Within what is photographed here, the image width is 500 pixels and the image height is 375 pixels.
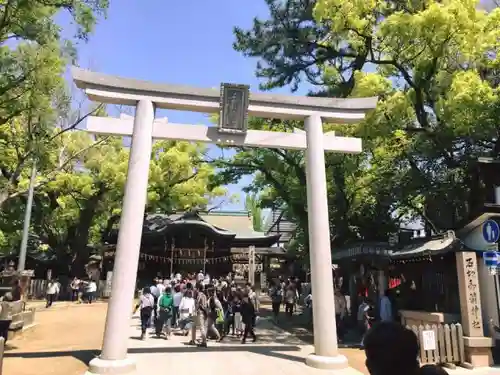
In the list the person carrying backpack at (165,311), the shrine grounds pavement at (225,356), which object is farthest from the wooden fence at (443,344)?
the person carrying backpack at (165,311)

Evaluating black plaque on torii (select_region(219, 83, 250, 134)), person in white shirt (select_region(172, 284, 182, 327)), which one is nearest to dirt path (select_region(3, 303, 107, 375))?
person in white shirt (select_region(172, 284, 182, 327))

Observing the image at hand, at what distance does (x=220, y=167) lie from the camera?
18.4 metres

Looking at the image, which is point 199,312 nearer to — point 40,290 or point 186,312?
point 186,312

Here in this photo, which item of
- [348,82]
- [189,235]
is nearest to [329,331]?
[348,82]

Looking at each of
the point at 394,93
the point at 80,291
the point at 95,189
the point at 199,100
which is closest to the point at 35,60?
the point at 199,100

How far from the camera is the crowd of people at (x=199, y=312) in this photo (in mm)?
12047

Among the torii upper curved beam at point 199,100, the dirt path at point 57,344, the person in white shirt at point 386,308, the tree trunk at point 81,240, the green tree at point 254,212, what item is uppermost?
Answer: the green tree at point 254,212

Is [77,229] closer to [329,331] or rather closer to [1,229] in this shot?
[1,229]

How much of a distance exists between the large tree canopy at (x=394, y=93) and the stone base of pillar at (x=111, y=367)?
9.09 meters

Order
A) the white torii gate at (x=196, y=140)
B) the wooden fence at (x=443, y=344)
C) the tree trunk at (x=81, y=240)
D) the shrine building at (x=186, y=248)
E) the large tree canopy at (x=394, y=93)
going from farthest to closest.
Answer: the shrine building at (x=186, y=248) < the tree trunk at (x=81, y=240) < the large tree canopy at (x=394, y=93) < the wooden fence at (x=443, y=344) < the white torii gate at (x=196, y=140)

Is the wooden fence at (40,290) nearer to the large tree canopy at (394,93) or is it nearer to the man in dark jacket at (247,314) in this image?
the large tree canopy at (394,93)

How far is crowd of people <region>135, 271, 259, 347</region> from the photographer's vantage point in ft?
39.5

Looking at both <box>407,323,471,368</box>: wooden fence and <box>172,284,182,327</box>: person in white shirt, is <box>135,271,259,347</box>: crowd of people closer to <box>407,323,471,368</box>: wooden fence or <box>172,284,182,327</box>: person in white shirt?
<box>172,284,182,327</box>: person in white shirt

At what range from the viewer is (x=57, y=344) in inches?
477
